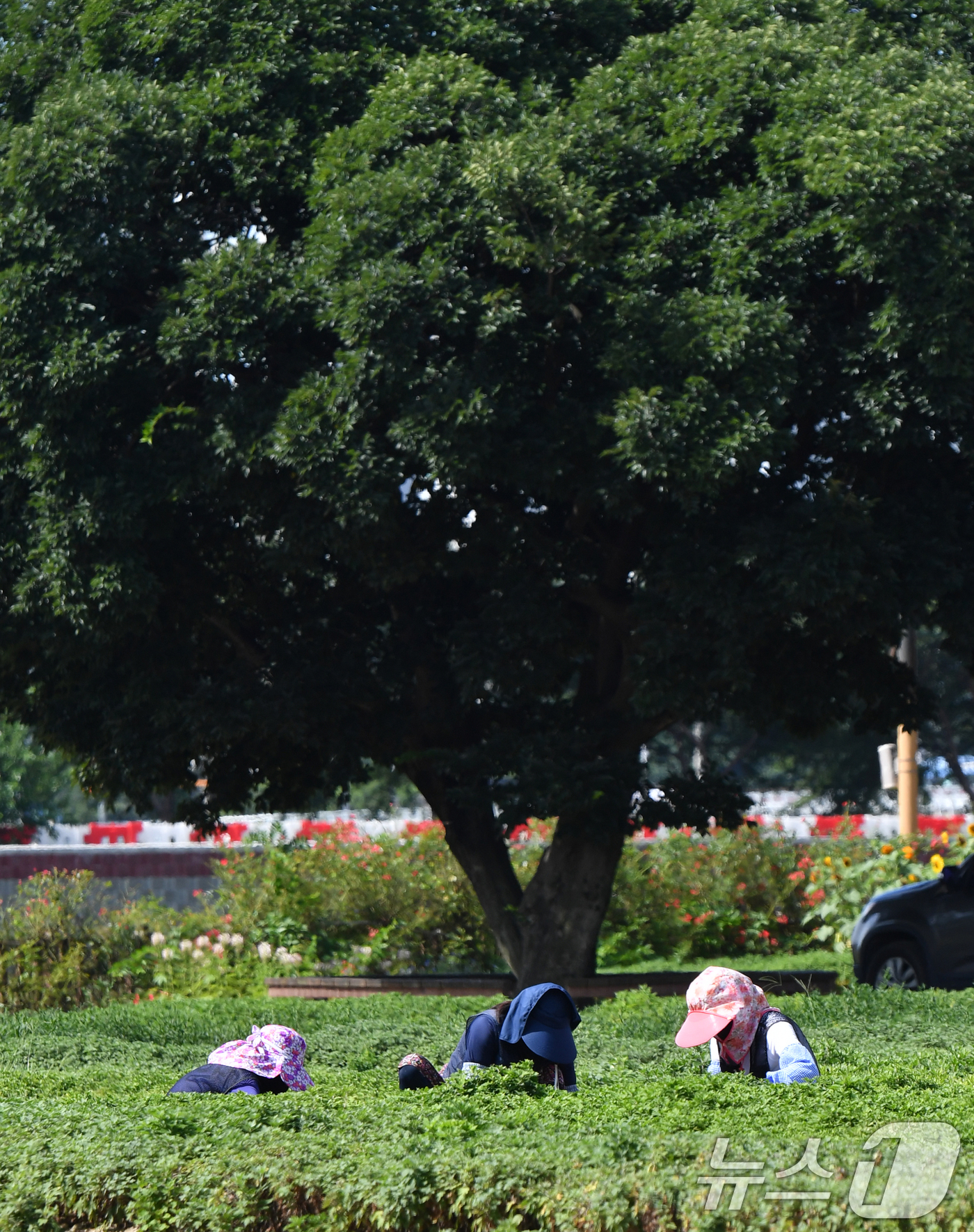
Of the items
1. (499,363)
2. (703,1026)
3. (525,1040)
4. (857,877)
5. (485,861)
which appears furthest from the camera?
(857,877)

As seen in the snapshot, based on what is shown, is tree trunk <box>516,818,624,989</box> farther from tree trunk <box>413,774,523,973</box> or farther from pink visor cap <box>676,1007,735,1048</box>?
pink visor cap <box>676,1007,735,1048</box>

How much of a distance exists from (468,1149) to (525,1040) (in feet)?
3.77

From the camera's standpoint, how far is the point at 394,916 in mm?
14781

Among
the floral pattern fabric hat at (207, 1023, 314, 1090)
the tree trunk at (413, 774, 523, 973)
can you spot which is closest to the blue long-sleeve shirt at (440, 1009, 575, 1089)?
the floral pattern fabric hat at (207, 1023, 314, 1090)

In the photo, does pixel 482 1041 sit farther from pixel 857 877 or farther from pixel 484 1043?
pixel 857 877

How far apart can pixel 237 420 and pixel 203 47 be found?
2755mm

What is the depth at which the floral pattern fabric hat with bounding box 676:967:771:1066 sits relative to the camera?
16.4 feet

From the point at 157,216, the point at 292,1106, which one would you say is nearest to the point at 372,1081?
the point at 292,1106

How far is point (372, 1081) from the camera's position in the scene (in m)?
5.94

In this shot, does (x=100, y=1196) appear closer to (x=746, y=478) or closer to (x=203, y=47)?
(x=746, y=478)

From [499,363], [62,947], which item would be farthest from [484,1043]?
[62,947]

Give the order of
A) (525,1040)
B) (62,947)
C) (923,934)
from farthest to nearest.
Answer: (62,947)
(923,934)
(525,1040)

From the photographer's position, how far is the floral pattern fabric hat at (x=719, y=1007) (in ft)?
16.4

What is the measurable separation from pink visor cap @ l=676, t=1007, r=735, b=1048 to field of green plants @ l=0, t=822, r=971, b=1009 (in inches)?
314
